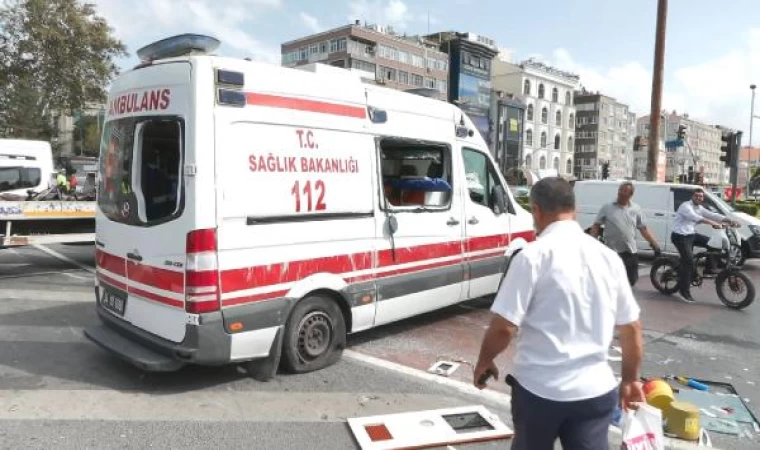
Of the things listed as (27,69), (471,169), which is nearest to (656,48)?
(471,169)

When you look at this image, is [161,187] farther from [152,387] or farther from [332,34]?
[332,34]

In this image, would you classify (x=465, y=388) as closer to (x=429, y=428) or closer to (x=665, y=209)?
(x=429, y=428)

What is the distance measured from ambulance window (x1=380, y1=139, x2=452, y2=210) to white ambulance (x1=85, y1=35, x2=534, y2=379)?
0.05 meters

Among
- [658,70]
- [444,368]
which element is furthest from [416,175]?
[658,70]

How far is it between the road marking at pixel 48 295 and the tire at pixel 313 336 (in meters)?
4.27

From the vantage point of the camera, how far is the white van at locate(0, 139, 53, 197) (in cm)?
1536

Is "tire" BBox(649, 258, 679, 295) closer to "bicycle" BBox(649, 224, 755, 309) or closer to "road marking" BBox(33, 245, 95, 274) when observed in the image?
"bicycle" BBox(649, 224, 755, 309)

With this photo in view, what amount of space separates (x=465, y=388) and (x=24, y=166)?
15211 millimetres

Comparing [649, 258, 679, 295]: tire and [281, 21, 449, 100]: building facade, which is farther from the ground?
[281, 21, 449, 100]: building facade

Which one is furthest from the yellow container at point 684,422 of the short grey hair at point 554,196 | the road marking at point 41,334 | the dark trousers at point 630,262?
the road marking at point 41,334

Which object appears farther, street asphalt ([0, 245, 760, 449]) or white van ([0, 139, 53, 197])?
white van ([0, 139, 53, 197])

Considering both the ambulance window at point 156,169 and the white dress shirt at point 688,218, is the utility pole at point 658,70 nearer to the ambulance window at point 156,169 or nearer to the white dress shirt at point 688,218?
the white dress shirt at point 688,218

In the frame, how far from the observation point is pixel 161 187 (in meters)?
4.88

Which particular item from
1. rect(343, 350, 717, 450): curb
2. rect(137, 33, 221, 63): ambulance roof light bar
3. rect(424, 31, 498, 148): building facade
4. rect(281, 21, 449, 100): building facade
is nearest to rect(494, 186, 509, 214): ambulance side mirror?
rect(343, 350, 717, 450): curb
